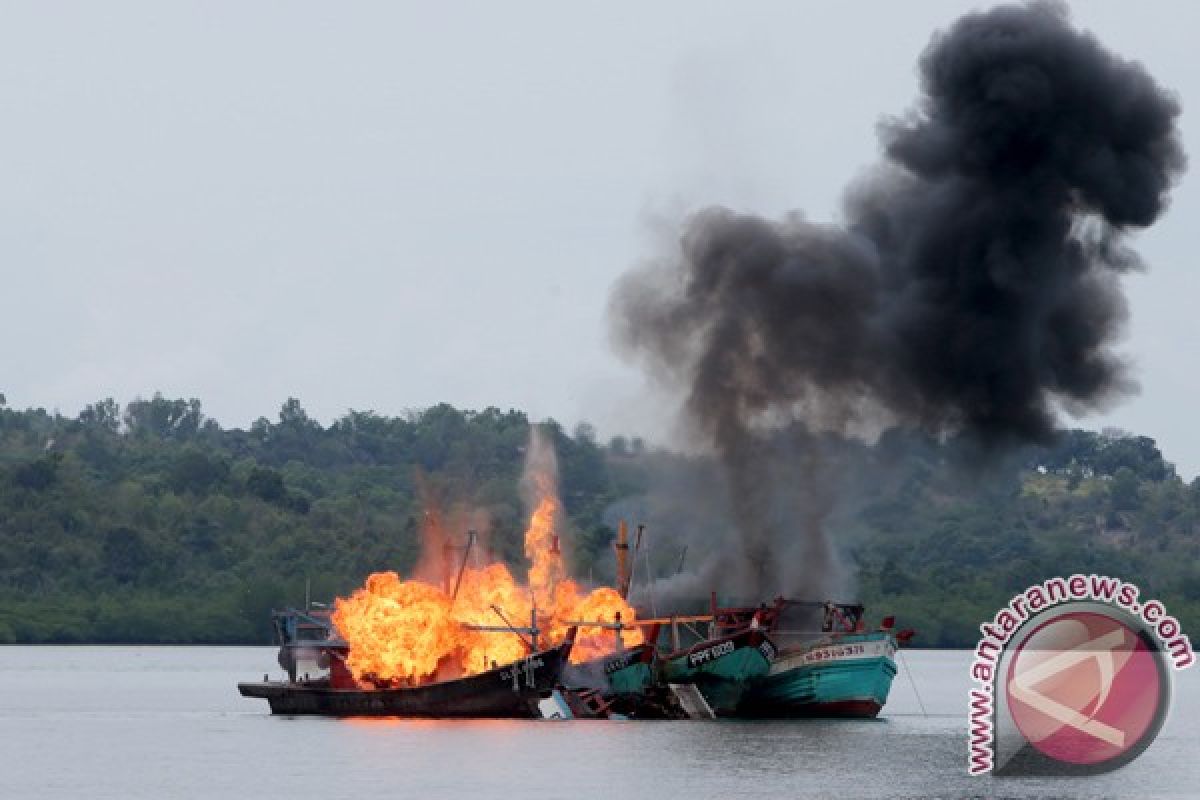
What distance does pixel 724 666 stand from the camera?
11031 cm

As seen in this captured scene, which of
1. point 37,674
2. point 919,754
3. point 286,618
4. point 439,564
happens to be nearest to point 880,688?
point 919,754

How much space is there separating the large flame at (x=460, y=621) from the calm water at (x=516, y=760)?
Answer: 2.91 meters

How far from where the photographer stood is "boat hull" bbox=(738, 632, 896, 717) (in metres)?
110

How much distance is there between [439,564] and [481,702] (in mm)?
16085

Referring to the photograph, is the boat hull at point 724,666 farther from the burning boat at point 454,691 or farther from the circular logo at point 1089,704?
the circular logo at point 1089,704

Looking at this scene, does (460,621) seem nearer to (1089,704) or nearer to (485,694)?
(485,694)

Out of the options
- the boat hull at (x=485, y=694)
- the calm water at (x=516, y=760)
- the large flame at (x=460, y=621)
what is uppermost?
the large flame at (x=460, y=621)

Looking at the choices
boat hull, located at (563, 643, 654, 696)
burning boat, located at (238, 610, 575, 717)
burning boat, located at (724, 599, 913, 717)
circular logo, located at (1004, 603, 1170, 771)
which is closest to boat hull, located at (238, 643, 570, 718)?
burning boat, located at (238, 610, 575, 717)

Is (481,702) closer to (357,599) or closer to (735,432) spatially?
(357,599)

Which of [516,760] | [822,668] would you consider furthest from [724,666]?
[516,760]

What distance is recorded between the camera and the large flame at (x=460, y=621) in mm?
110312

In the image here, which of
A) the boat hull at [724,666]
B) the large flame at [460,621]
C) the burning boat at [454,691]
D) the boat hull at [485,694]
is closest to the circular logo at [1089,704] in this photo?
the boat hull at [724,666]

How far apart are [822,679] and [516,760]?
19388mm

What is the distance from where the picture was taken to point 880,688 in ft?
371
